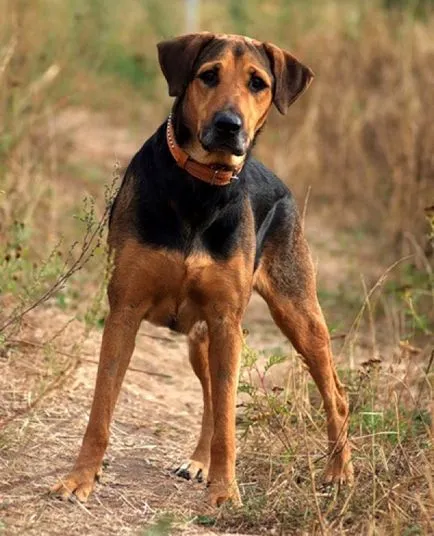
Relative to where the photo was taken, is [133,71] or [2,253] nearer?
[2,253]

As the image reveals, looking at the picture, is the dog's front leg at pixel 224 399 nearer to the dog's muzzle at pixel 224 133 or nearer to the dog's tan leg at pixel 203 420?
the dog's tan leg at pixel 203 420

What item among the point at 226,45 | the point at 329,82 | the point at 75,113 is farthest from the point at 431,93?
the point at 226,45

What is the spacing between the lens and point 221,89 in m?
5.99

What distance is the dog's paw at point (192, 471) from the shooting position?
6.70 m

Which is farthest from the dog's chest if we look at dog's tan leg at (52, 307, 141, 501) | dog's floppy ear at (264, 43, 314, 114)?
dog's floppy ear at (264, 43, 314, 114)

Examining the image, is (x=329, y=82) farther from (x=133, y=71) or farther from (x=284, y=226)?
(x=284, y=226)

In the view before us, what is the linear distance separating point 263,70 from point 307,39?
872cm

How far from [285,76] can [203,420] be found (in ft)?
5.86

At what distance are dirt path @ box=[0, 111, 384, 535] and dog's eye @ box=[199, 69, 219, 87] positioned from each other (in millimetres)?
1300

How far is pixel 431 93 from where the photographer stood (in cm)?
1187

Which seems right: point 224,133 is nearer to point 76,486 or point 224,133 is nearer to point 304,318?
point 304,318

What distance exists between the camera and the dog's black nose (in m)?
5.84

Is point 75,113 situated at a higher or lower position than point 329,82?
lower

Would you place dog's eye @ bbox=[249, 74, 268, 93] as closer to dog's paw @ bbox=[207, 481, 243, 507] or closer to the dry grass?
the dry grass
